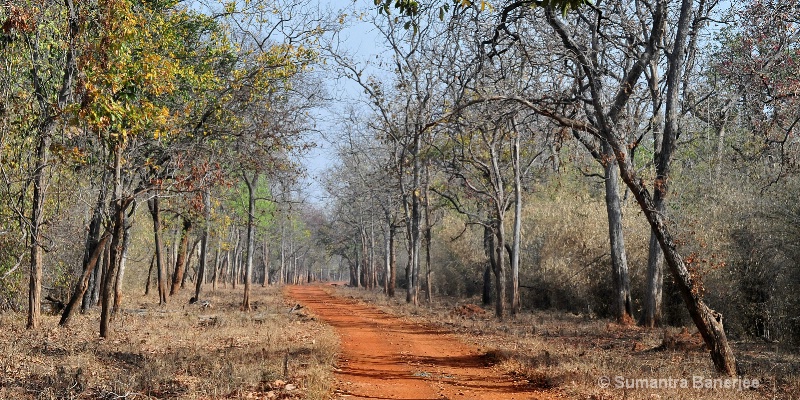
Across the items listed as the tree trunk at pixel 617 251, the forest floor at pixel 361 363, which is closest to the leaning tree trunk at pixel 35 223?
the forest floor at pixel 361 363

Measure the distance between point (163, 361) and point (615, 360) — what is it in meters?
7.78

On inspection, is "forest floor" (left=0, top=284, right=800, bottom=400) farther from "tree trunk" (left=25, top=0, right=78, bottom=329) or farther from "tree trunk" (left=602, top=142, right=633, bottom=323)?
"tree trunk" (left=602, top=142, right=633, bottom=323)

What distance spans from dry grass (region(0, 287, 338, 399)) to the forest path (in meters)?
0.43

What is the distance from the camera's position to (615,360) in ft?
37.8

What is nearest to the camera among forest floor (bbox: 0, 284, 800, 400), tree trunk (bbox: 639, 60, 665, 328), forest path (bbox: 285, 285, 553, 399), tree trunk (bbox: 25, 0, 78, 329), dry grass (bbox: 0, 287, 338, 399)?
dry grass (bbox: 0, 287, 338, 399)

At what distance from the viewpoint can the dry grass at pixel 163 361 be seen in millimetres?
8523

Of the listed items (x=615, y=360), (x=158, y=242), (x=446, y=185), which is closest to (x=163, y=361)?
(x=615, y=360)

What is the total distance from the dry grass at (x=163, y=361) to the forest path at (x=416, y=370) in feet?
1.42

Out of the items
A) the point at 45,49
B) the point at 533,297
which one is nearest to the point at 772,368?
the point at 45,49

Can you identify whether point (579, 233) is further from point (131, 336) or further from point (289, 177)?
point (131, 336)

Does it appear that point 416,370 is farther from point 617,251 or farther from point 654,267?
point 617,251

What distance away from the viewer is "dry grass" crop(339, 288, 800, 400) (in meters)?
8.82

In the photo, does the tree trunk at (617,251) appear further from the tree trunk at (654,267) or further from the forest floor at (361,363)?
the forest floor at (361,363)

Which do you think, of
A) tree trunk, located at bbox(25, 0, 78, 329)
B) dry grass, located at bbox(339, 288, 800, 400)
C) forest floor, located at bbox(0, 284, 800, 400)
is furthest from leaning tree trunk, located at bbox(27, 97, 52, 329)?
dry grass, located at bbox(339, 288, 800, 400)
